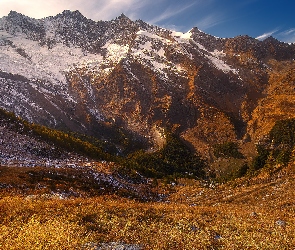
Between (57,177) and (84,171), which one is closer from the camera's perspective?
(57,177)

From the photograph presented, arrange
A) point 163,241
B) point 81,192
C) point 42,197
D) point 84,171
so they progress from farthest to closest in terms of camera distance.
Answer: point 84,171
point 81,192
point 42,197
point 163,241

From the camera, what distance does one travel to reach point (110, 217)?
29.3 meters

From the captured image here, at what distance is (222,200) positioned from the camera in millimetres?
56344

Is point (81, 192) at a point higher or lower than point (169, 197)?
higher

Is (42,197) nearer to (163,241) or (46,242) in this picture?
(46,242)

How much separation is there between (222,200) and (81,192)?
26.3 meters

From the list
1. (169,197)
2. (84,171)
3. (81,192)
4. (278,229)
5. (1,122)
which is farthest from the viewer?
(1,122)

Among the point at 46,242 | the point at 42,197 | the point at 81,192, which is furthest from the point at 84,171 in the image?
the point at 46,242

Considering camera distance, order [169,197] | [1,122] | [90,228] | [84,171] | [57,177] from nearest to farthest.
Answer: [90,228] → [57,177] → [84,171] → [169,197] → [1,122]

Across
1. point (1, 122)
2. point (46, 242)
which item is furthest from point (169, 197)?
point (1, 122)

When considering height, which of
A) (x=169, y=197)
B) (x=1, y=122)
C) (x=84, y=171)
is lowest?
(x=169, y=197)

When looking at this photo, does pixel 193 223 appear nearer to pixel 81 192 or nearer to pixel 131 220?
pixel 131 220

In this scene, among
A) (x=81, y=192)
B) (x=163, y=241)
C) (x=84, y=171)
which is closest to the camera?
(x=163, y=241)

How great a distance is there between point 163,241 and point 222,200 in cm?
3479
